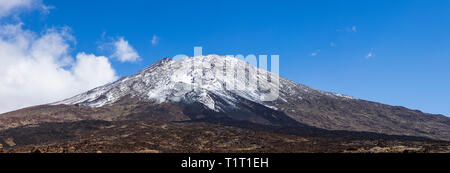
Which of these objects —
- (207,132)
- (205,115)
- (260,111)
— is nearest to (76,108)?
(205,115)

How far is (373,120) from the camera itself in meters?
198

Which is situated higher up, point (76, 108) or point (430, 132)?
point (76, 108)

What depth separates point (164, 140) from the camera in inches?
3359

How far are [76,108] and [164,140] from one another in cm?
10225

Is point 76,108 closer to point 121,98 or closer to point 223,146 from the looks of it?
point 121,98

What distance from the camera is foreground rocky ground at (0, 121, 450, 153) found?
227 ft

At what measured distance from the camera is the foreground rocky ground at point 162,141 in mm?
69188

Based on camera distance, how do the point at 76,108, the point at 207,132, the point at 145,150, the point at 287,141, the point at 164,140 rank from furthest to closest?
the point at 76,108
the point at 207,132
the point at 287,141
the point at 164,140
the point at 145,150

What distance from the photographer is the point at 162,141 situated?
83625 mm
